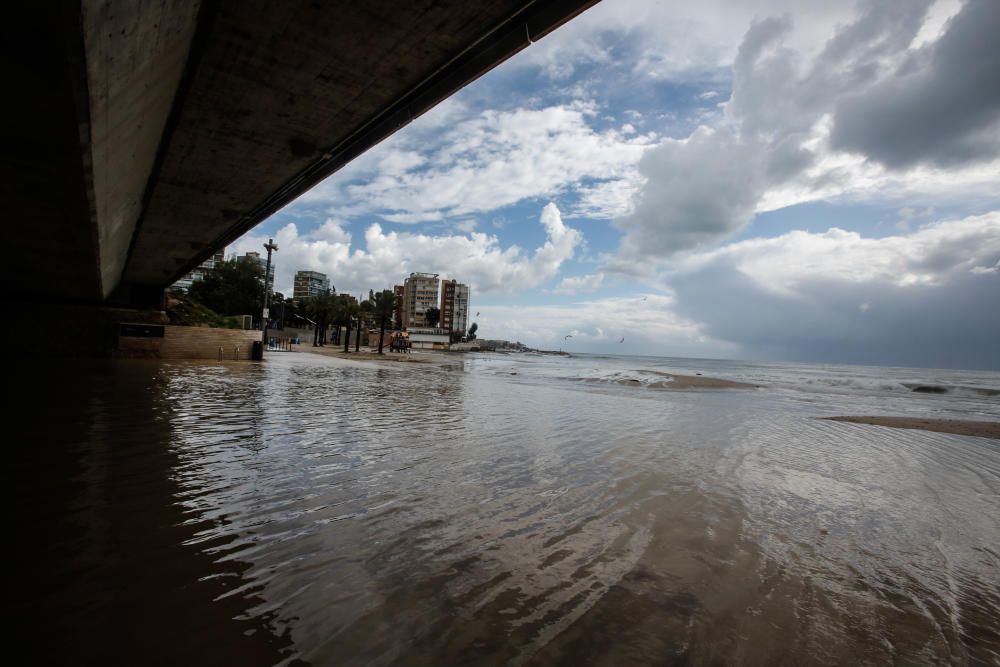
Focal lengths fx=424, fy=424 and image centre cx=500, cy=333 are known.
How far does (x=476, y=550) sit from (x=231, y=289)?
74.2 meters

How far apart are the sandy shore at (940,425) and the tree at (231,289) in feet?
233

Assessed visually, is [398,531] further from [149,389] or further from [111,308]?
[111,308]

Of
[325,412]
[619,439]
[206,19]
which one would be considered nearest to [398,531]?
[619,439]

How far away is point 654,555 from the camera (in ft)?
11.9

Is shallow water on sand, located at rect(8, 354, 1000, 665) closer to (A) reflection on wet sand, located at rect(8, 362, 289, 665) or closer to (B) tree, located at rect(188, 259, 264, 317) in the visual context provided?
(A) reflection on wet sand, located at rect(8, 362, 289, 665)

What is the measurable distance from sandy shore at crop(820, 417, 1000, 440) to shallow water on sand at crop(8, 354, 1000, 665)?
6000 mm

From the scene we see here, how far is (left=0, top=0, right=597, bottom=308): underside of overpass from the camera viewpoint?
4885mm

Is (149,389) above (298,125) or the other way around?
the other way around

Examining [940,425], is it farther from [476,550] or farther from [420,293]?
[420,293]

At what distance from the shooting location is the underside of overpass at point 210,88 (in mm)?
4885

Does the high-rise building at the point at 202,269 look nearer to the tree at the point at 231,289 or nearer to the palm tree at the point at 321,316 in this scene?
the tree at the point at 231,289

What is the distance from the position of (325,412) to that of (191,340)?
884 inches

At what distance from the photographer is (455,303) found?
17075cm

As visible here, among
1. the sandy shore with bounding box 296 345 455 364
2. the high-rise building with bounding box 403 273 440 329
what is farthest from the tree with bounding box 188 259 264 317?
the high-rise building with bounding box 403 273 440 329
